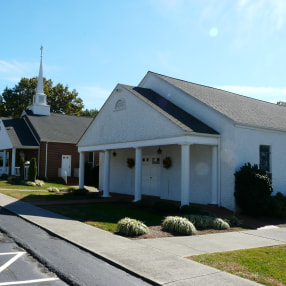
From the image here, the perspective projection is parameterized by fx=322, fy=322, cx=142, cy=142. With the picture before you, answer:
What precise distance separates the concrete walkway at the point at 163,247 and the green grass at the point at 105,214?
0.60 meters

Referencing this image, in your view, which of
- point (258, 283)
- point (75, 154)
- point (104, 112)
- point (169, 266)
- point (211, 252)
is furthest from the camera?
point (75, 154)

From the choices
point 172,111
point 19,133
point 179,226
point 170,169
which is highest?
point 172,111

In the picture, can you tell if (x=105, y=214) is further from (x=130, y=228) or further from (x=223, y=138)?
(x=223, y=138)

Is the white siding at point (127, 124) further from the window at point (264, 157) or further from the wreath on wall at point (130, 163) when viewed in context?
the window at point (264, 157)

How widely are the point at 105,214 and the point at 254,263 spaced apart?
7308 millimetres

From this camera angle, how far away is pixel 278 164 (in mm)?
16094

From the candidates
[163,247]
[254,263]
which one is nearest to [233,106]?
[163,247]

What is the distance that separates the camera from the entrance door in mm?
17984

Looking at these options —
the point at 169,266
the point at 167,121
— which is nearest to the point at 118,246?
the point at 169,266

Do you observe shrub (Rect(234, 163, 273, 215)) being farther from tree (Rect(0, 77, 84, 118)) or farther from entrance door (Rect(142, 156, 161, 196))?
tree (Rect(0, 77, 84, 118))

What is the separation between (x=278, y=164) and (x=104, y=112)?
10157 millimetres

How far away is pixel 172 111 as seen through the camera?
1587cm

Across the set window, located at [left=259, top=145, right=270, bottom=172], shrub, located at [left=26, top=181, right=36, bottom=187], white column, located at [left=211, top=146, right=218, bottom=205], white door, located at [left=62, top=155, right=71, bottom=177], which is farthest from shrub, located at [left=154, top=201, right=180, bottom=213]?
white door, located at [left=62, top=155, right=71, bottom=177]

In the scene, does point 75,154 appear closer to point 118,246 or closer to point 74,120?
point 74,120
